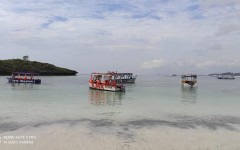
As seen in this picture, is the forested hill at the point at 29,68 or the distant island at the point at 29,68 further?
the distant island at the point at 29,68

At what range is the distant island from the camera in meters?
145

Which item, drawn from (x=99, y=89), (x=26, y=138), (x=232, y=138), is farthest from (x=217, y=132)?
(x=99, y=89)

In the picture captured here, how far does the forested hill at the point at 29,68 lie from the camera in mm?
144200

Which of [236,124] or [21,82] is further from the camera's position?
[21,82]

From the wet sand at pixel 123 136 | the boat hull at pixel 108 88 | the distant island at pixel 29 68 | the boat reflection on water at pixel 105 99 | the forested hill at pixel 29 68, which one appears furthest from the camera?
the distant island at pixel 29 68

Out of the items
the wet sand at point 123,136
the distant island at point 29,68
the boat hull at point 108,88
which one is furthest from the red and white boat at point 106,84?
the distant island at point 29,68

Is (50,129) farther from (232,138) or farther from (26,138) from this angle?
(232,138)

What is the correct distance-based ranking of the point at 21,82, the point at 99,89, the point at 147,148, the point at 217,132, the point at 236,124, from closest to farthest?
the point at 147,148, the point at 217,132, the point at 236,124, the point at 99,89, the point at 21,82

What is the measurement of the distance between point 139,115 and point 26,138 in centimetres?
1042

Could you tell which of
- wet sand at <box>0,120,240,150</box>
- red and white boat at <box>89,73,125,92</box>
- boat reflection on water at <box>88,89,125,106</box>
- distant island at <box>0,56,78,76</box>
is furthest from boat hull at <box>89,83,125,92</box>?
distant island at <box>0,56,78,76</box>

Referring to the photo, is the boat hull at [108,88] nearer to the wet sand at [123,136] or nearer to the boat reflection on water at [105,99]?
the boat reflection on water at [105,99]

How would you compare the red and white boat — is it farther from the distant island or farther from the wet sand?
the distant island

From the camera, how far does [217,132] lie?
54.8 ft

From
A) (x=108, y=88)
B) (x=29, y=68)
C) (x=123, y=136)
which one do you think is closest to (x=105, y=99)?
(x=108, y=88)
